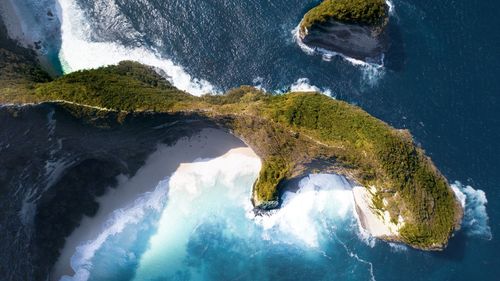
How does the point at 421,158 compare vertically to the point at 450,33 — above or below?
below

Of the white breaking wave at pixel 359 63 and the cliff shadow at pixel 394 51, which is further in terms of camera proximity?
the cliff shadow at pixel 394 51

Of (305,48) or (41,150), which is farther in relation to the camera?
(305,48)

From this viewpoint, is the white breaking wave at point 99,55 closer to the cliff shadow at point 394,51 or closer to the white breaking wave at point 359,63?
the white breaking wave at point 359,63

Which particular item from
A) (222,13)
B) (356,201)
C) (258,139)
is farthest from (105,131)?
(356,201)

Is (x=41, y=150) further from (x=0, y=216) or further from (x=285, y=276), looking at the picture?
(x=285, y=276)

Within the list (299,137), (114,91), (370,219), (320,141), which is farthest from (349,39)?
(114,91)

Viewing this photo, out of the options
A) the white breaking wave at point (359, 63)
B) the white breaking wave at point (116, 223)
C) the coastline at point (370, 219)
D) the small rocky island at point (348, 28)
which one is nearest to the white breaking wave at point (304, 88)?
the white breaking wave at point (359, 63)
